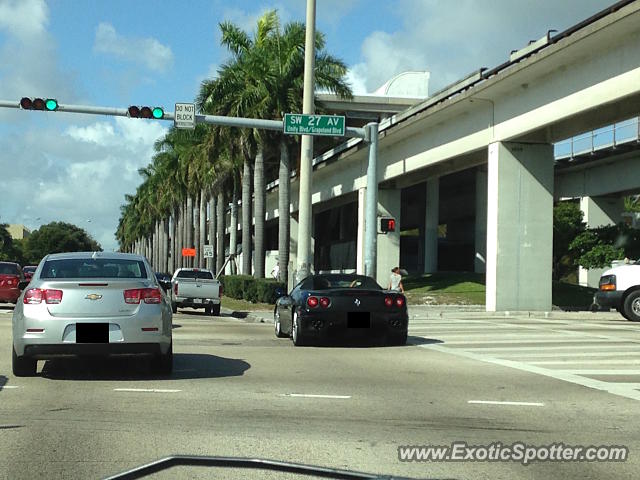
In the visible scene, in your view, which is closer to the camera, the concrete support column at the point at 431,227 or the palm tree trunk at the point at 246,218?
the palm tree trunk at the point at 246,218

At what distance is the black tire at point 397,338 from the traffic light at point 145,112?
10.3 m

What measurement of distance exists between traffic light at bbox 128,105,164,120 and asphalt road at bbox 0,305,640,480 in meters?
9.47

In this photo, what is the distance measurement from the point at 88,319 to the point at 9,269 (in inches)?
746

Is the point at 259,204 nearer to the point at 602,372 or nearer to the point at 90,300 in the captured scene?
the point at 602,372

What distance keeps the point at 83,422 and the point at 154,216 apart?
3888 inches

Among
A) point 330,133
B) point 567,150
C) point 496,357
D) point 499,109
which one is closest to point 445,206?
point 567,150

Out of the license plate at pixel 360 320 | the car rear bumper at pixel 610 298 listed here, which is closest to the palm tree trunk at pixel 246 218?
the car rear bumper at pixel 610 298

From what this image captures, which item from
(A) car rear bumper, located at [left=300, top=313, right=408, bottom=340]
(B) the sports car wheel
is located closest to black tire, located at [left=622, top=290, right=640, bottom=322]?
(A) car rear bumper, located at [left=300, top=313, right=408, bottom=340]

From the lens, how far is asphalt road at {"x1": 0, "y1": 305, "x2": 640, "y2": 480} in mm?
6211

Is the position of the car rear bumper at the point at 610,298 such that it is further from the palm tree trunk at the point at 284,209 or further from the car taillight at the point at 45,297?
the palm tree trunk at the point at 284,209

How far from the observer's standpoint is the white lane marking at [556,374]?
32.1 feet

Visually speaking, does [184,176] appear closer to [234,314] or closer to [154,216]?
[234,314]

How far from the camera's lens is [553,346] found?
15.3 meters

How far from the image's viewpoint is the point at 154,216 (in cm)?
10450
